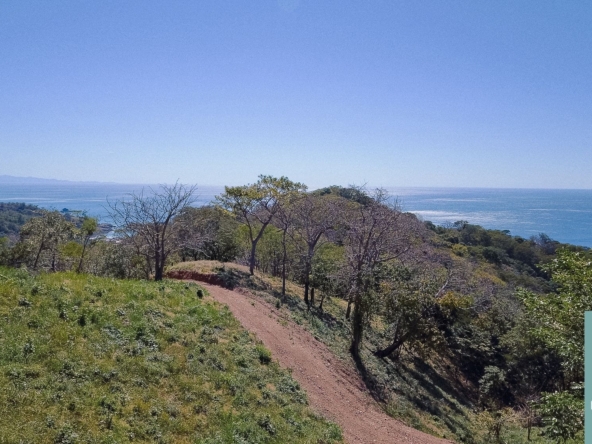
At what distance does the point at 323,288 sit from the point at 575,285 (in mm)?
17840

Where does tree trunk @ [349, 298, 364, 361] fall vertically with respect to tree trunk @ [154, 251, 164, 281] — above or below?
below

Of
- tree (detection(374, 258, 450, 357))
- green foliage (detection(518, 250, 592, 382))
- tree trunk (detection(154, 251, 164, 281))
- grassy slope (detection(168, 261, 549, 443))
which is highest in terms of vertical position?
green foliage (detection(518, 250, 592, 382))

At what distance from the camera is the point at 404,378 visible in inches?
804

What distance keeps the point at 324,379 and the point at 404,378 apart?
827 cm

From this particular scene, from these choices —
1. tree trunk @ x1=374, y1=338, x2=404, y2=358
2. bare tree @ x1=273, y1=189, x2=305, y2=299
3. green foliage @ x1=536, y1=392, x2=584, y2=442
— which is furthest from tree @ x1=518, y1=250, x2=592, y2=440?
bare tree @ x1=273, y1=189, x2=305, y2=299

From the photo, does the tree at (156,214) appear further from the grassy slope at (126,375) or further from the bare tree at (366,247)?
the bare tree at (366,247)

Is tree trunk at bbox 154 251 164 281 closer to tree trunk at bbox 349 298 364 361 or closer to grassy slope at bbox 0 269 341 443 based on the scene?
grassy slope at bbox 0 269 341 443

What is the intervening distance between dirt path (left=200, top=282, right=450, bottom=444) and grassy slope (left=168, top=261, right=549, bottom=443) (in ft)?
4.20

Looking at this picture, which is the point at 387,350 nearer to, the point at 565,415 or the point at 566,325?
the point at 566,325

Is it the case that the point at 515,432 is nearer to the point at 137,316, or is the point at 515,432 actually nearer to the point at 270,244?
the point at 137,316

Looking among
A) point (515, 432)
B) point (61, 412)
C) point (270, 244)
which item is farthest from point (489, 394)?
point (61, 412)

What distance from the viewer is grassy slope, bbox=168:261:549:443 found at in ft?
52.4

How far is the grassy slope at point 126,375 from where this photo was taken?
664 cm

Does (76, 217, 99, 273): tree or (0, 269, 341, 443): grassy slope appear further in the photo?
(76, 217, 99, 273): tree
